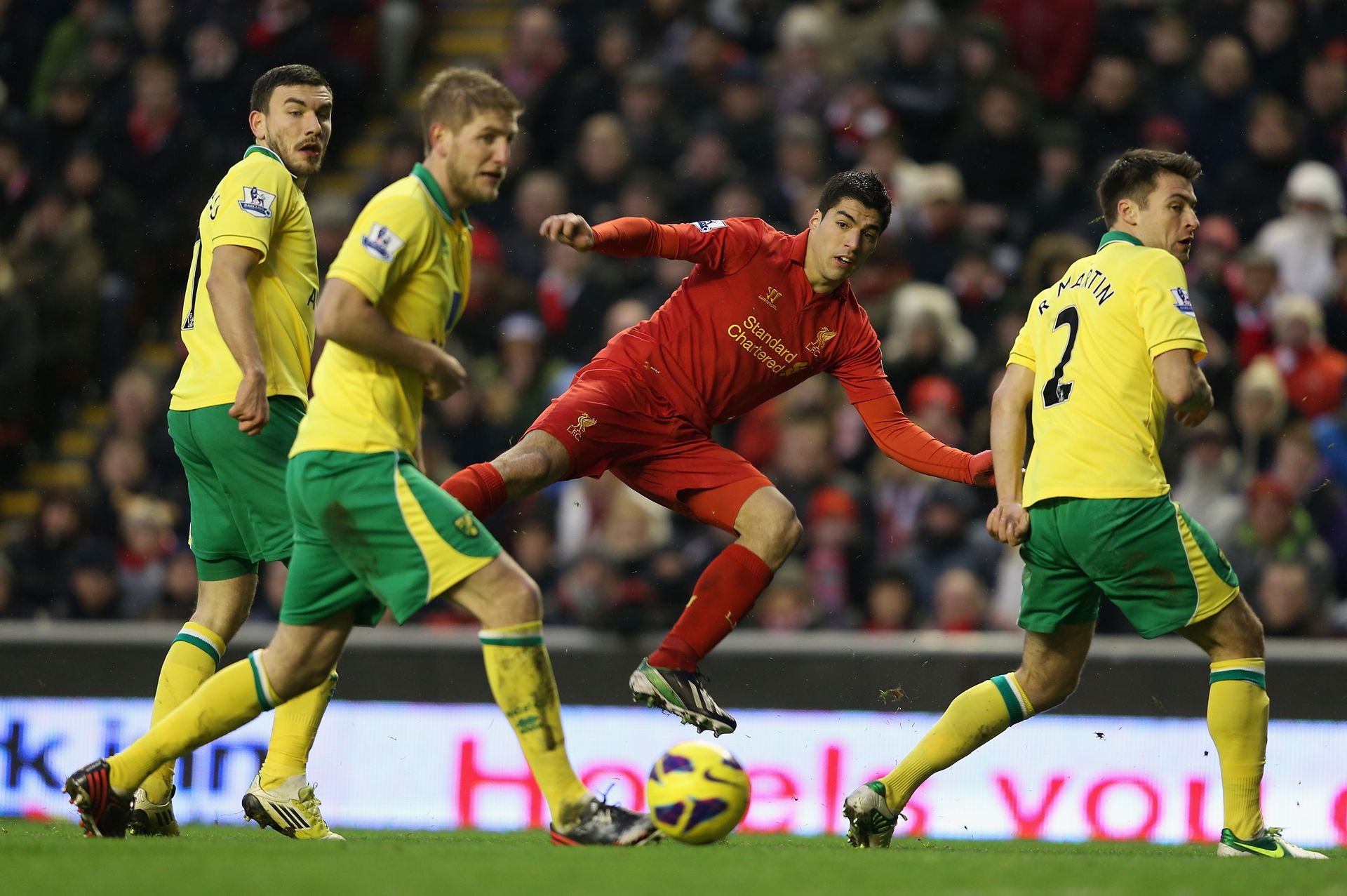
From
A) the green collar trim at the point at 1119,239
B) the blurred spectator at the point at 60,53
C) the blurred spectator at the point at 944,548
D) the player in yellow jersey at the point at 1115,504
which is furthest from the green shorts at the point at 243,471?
the blurred spectator at the point at 60,53

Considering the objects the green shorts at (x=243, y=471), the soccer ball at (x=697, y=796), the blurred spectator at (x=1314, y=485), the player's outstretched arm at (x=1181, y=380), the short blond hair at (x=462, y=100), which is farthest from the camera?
the blurred spectator at (x=1314, y=485)

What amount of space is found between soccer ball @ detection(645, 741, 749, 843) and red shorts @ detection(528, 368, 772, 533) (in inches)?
55.8

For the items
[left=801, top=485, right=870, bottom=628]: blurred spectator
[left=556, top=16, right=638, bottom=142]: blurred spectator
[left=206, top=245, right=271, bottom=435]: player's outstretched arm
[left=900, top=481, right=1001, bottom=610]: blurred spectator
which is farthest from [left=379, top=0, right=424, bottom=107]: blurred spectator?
[left=206, top=245, right=271, bottom=435]: player's outstretched arm

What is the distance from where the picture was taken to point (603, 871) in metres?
4.71

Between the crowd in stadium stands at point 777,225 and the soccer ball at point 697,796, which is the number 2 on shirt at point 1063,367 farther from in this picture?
the crowd in stadium stands at point 777,225

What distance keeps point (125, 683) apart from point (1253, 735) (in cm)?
599

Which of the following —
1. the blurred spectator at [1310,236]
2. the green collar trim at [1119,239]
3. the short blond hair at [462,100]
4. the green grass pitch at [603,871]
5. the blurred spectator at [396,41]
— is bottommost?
the green grass pitch at [603,871]

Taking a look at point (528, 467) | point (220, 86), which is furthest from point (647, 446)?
point (220, 86)

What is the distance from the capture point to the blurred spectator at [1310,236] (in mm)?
10391

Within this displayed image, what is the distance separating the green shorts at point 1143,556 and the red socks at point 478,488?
6.58 feet

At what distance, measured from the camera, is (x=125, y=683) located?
30.6 feet

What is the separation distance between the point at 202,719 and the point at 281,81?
2409 mm

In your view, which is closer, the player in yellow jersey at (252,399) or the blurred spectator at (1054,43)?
the player in yellow jersey at (252,399)

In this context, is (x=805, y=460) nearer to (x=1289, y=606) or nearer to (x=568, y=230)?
(x=1289, y=606)
